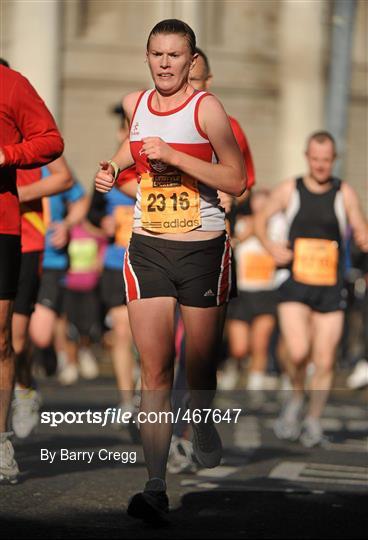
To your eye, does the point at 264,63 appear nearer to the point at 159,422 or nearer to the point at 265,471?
the point at 265,471

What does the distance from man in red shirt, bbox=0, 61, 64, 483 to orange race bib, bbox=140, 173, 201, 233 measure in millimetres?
738

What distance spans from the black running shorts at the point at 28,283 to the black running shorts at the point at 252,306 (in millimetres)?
7016

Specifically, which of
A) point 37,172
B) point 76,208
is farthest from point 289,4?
point 37,172

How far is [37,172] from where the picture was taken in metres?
9.80

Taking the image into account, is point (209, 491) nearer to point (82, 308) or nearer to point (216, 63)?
point (82, 308)

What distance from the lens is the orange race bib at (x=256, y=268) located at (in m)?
17.1

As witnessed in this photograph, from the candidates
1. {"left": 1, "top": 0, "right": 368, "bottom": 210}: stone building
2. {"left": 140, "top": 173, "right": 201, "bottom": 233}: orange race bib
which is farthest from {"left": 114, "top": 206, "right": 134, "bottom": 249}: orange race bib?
{"left": 1, "top": 0, "right": 368, "bottom": 210}: stone building

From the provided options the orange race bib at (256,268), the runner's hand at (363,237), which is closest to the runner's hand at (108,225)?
the runner's hand at (363,237)

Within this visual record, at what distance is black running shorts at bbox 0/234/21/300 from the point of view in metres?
7.47

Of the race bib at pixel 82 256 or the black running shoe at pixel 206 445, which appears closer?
the black running shoe at pixel 206 445

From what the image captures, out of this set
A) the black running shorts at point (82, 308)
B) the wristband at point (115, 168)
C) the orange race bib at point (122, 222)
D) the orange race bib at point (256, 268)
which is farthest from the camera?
the black running shorts at point (82, 308)

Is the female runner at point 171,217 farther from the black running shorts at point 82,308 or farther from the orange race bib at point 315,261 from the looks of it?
the black running shorts at point 82,308

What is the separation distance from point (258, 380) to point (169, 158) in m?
9.20

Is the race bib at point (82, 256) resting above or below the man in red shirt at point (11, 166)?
below
